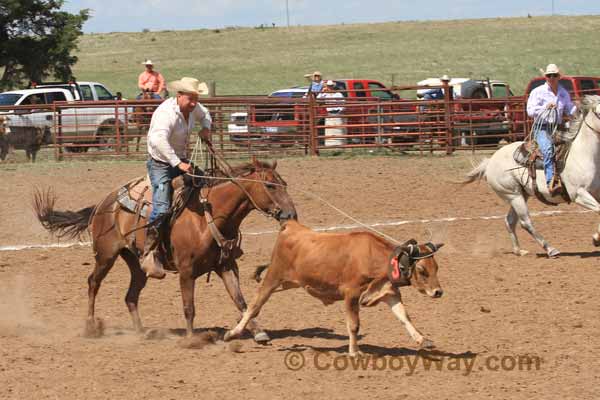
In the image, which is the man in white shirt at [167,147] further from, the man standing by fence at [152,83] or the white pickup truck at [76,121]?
the man standing by fence at [152,83]

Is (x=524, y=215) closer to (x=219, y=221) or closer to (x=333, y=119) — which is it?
(x=219, y=221)

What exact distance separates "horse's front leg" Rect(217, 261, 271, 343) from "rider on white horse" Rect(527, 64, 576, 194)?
458 cm

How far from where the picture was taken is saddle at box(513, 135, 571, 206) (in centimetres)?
1098

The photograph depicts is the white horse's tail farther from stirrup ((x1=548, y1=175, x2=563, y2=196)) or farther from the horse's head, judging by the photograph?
the horse's head

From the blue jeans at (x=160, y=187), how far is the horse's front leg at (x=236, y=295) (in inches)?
24.2

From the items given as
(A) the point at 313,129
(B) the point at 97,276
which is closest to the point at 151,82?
(A) the point at 313,129

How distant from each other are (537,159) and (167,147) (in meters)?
5.07

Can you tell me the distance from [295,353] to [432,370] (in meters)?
1.02

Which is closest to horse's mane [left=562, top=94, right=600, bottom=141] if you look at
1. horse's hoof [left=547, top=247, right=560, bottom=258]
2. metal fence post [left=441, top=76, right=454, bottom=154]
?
horse's hoof [left=547, top=247, right=560, bottom=258]

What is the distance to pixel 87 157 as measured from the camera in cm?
1988

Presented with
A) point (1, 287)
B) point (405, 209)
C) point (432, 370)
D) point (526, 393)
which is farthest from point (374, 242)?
point (405, 209)

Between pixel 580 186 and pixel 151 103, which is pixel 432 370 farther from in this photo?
pixel 151 103

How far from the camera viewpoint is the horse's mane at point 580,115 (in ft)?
35.6

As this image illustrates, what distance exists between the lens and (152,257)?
7664mm
